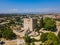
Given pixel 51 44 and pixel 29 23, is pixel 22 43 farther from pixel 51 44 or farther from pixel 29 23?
pixel 29 23

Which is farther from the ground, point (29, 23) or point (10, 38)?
point (29, 23)

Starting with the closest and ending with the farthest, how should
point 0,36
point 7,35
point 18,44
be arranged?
1. point 18,44
2. point 7,35
3. point 0,36

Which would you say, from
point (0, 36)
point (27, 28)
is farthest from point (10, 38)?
point (27, 28)

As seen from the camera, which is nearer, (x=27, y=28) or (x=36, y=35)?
(x=36, y=35)

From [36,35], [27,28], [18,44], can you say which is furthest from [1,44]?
[27,28]

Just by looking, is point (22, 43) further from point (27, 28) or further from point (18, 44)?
point (27, 28)

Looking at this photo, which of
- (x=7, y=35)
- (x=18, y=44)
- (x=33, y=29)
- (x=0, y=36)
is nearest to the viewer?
(x=18, y=44)

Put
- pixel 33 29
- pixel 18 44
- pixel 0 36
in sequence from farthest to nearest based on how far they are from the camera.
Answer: pixel 33 29 < pixel 0 36 < pixel 18 44

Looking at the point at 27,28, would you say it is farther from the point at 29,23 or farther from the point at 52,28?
the point at 52,28

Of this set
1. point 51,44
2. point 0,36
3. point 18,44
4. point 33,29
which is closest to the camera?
point 51,44
